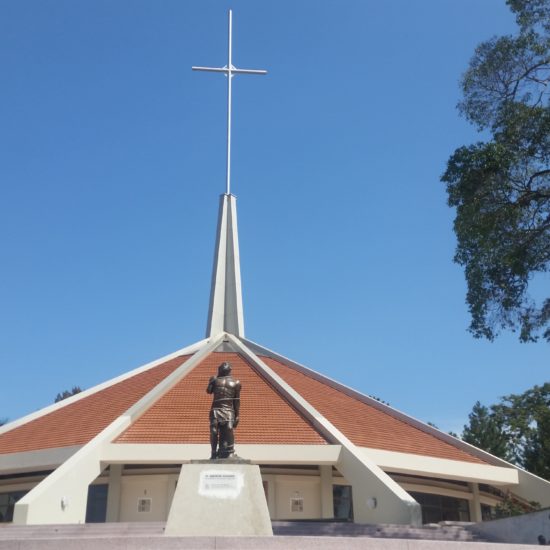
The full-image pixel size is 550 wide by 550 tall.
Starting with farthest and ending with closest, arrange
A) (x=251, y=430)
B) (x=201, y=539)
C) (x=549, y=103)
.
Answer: (x=251, y=430), (x=549, y=103), (x=201, y=539)

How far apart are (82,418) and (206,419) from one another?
3982mm

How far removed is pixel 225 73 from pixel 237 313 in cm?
1179

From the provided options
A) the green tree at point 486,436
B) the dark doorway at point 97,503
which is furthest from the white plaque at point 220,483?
the green tree at point 486,436

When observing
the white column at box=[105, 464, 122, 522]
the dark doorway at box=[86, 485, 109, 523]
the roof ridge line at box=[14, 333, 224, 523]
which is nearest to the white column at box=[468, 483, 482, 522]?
the roof ridge line at box=[14, 333, 224, 523]

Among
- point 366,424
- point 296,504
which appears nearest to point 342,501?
point 296,504

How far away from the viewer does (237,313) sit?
2630cm

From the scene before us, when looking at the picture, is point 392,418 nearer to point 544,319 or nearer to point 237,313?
point 237,313

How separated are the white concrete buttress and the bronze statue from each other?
15.7 metres

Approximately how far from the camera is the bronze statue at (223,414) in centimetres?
973

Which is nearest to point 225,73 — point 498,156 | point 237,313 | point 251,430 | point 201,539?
point 237,313

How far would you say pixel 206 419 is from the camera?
16.4 metres

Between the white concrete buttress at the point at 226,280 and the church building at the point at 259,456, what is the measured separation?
5067 millimetres

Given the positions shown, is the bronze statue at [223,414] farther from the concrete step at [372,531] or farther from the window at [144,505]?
the window at [144,505]

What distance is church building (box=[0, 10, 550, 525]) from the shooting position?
13719mm
